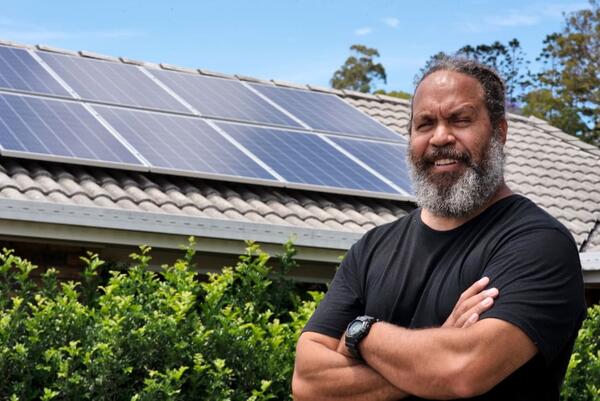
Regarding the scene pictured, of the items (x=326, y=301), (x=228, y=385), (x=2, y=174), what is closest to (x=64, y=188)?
(x=2, y=174)

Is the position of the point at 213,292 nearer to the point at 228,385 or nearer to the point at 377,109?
the point at 228,385

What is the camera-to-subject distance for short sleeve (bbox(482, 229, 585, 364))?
10.9ft

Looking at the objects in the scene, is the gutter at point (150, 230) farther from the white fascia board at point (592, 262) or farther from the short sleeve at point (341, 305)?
the short sleeve at point (341, 305)

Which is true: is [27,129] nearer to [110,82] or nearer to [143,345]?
[110,82]

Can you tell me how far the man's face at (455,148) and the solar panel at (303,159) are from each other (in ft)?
18.9

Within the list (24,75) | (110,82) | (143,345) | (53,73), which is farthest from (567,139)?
(143,345)

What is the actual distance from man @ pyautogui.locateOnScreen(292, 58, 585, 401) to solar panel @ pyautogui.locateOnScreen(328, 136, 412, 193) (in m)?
6.40

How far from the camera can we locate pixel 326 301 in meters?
4.04

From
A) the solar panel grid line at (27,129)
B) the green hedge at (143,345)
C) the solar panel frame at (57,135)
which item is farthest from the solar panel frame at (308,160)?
the green hedge at (143,345)

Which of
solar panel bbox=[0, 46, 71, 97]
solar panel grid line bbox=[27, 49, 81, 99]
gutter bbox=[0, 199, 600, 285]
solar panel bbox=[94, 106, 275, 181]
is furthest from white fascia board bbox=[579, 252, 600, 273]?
solar panel bbox=[0, 46, 71, 97]

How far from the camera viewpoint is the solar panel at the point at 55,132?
872cm

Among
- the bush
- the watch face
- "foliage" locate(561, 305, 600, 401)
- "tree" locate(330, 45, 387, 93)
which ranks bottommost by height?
"foliage" locate(561, 305, 600, 401)

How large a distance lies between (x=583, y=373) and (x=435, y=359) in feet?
13.0

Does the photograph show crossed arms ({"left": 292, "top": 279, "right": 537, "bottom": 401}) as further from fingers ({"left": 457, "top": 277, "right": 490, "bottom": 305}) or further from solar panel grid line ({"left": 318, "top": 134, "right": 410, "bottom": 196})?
solar panel grid line ({"left": 318, "top": 134, "right": 410, "bottom": 196})
